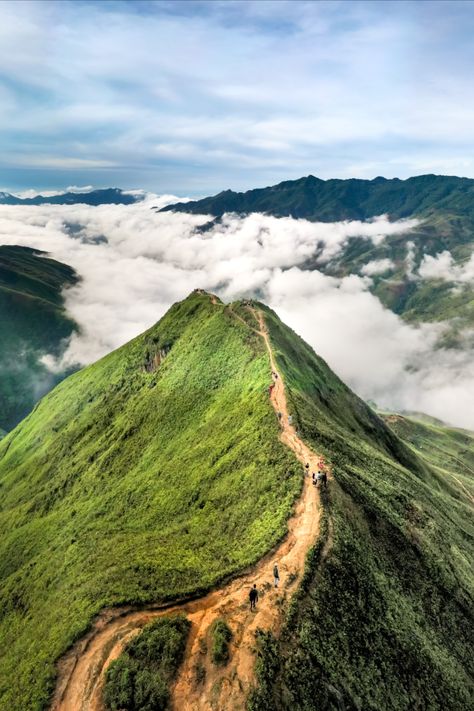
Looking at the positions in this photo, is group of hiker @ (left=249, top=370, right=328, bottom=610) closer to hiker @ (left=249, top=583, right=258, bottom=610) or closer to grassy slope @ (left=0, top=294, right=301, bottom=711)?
hiker @ (left=249, top=583, right=258, bottom=610)

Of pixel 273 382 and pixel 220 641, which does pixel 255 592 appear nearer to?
pixel 220 641

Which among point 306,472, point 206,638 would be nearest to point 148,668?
point 206,638

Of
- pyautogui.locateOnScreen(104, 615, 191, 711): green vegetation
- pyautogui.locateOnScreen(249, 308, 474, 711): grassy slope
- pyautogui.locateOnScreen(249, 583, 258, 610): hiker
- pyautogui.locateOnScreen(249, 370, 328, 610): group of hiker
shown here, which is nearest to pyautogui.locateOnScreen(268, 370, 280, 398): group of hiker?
pyautogui.locateOnScreen(249, 370, 328, 610): group of hiker

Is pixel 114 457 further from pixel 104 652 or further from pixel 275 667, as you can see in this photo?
pixel 275 667

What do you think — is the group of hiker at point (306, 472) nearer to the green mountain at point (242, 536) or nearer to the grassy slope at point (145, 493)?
the green mountain at point (242, 536)

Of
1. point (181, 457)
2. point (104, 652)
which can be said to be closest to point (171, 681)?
point (104, 652)

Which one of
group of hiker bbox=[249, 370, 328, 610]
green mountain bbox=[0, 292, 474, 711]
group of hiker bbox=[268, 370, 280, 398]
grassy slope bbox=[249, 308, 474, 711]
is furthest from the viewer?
group of hiker bbox=[268, 370, 280, 398]
